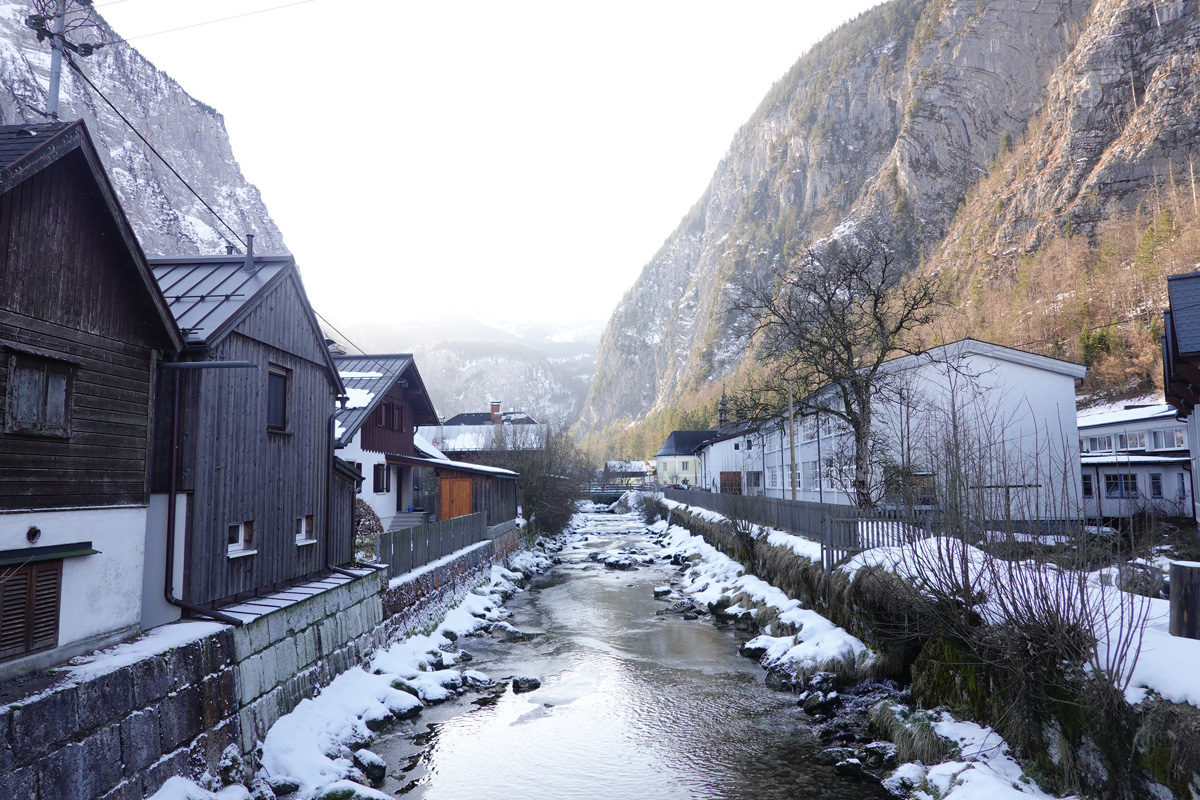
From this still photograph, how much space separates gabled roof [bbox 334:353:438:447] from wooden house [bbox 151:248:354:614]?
5.22m

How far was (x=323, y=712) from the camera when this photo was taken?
428 inches

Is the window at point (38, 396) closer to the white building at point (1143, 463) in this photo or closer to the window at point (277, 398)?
the window at point (277, 398)

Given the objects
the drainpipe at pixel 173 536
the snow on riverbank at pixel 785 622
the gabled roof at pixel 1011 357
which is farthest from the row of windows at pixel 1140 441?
the drainpipe at pixel 173 536

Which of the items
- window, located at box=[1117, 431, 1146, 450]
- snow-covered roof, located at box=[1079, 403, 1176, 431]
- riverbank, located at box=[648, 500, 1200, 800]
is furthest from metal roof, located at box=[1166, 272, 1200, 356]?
window, located at box=[1117, 431, 1146, 450]

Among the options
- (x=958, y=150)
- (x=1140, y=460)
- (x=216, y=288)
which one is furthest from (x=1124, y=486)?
(x=958, y=150)

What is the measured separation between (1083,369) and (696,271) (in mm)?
173994

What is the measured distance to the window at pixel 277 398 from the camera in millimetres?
12188

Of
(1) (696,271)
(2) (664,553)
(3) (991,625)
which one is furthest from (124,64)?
(3) (991,625)

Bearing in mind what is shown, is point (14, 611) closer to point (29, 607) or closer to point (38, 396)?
point (29, 607)

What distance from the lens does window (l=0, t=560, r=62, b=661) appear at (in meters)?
6.76

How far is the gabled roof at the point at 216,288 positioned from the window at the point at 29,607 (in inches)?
148

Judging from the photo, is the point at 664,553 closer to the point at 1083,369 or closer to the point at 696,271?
the point at 1083,369

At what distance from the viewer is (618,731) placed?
1138 cm

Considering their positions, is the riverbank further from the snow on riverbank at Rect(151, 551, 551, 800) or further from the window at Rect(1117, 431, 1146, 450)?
the window at Rect(1117, 431, 1146, 450)
